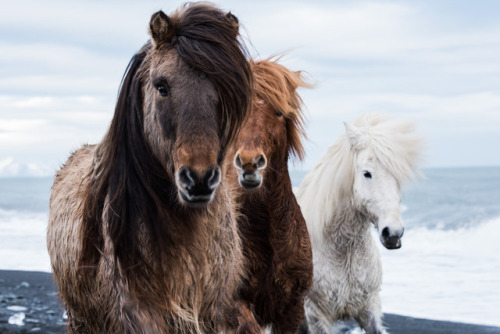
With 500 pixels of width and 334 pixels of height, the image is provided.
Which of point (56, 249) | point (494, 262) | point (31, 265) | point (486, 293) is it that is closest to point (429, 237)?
point (494, 262)

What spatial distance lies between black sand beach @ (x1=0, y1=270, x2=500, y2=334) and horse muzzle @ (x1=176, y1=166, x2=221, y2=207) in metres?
5.38

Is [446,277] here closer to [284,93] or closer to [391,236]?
[391,236]

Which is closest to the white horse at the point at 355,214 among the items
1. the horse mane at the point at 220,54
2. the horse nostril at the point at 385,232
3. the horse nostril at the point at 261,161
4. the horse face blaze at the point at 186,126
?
the horse nostril at the point at 385,232

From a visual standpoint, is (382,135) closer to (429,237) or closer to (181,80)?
(181,80)

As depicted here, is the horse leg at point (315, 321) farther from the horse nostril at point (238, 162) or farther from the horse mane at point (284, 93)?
the horse nostril at point (238, 162)

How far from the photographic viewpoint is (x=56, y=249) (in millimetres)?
3973

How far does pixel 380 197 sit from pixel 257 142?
5.45ft

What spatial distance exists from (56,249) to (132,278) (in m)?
1.02

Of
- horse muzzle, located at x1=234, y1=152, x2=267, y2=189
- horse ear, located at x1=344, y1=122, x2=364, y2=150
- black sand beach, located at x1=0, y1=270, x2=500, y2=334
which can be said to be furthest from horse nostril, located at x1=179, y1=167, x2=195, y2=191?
black sand beach, located at x1=0, y1=270, x2=500, y2=334

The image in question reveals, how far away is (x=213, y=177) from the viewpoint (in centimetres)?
278

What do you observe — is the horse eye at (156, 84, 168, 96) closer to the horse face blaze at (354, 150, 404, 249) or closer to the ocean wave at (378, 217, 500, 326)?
the horse face blaze at (354, 150, 404, 249)

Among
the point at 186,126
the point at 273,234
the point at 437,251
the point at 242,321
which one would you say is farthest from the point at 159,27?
the point at 437,251

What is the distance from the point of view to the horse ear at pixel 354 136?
19.6 ft

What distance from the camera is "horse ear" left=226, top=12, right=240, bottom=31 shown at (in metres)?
3.28
